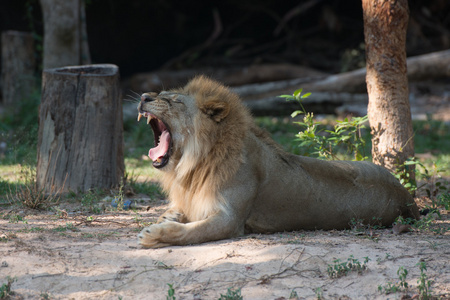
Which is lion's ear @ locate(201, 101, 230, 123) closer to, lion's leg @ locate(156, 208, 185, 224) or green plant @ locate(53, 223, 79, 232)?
lion's leg @ locate(156, 208, 185, 224)

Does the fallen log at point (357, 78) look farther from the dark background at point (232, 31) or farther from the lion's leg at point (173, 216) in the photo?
the lion's leg at point (173, 216)

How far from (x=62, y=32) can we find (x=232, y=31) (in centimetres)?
622

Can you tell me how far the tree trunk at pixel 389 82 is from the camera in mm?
5262

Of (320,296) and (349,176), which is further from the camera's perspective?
(349,176)

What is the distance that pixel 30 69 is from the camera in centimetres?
1073

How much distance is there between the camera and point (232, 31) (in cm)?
1405

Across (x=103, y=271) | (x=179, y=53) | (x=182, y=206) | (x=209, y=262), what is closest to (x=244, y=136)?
(x=182, y=206)

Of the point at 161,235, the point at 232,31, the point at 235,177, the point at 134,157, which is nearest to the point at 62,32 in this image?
the point at 134,157

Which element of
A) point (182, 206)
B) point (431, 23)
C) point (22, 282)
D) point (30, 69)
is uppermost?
point (431, 23)

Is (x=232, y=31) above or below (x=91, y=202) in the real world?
above

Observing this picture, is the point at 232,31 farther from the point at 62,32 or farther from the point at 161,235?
the point at 161,235

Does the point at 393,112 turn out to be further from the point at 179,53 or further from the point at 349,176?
the point at 179,53

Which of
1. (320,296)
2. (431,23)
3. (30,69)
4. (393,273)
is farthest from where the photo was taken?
(431,23)

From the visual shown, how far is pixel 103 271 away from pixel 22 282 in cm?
45
